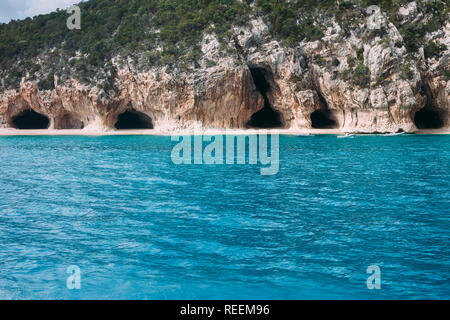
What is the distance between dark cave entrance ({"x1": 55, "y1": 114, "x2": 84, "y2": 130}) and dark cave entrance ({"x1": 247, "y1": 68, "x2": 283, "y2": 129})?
29932 mm

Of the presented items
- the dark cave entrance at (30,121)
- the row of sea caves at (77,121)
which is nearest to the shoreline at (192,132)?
the row of sea caves at (77,121)

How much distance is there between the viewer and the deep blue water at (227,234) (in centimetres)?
834

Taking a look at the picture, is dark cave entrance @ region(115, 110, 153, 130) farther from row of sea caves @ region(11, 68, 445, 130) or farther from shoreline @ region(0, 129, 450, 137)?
shoreline @ region(0, 129, 450, 137)

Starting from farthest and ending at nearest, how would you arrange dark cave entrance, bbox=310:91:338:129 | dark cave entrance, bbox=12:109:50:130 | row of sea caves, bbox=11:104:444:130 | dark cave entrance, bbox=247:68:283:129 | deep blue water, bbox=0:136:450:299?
dark cave entrance, bbox=12:109:50:130
dark cave entrance, bbox=247:68:283:129
dark cave entrance, bbox=310:91:338:129
row of sea caves, bbox=11:104:444:130
deep blue water, bbox=0:136:450:299

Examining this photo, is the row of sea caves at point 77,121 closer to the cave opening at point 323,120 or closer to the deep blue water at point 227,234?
the cave opening at point 323,120

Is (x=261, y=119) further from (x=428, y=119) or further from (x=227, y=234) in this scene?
(x=227, y=234)

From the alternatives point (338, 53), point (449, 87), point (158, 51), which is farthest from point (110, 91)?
point (449, 87)

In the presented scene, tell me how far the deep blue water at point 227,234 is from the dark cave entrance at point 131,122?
46902 mm

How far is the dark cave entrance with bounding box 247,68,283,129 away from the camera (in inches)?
2341

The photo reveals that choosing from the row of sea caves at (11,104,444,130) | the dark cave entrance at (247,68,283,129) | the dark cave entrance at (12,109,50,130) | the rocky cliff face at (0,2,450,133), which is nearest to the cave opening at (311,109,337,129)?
the row of sea caves at (11,104,444,130)

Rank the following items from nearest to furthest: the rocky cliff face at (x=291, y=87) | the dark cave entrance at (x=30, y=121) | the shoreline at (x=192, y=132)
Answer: the rocky cliff face at (x=291, y=87) → the shoreline at (x=192, y=132) → the dark cave entrance at (x=30, y=121)

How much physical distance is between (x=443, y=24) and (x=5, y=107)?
65.8 meters

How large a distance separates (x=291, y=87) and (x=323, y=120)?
29.5 ft

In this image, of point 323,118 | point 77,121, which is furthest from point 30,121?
point 323,118
